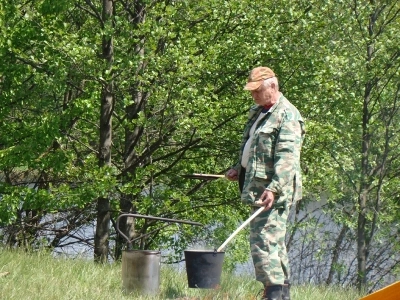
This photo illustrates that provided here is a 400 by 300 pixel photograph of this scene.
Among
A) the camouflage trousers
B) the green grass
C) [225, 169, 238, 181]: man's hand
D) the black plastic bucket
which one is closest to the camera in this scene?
the camouflage trousers

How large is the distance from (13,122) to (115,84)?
272 cm

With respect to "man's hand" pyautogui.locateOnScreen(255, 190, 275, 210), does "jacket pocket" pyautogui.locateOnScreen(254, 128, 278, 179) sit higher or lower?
higher

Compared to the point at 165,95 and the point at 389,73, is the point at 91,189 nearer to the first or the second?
the point at 165,95

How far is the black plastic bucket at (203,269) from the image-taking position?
6.85m

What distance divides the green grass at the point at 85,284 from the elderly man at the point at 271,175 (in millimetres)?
750

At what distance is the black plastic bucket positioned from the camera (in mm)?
6852

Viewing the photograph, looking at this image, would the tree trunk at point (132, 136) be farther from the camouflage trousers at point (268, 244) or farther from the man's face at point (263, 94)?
the camouflage trousers at point (268, 244)

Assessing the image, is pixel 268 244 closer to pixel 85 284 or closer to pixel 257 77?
pixel 257 77

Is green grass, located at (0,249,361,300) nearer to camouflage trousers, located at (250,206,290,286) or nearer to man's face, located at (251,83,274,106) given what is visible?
camouflage trousers, located at (250,206,290,286)

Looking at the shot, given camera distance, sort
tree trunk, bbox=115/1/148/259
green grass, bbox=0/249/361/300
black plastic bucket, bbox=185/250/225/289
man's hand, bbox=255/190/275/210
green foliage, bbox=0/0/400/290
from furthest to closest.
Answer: tree trunk, bbox=115/1/148/259 < green foliage, bbox=0/0/400/290 < black plastic bucket, bbox=185/250/225/289 < green grass, bbox=0/249/361/300 < man's hand, bbox=255/190/275/210

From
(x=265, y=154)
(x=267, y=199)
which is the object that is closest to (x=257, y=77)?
(x=265, y=154)

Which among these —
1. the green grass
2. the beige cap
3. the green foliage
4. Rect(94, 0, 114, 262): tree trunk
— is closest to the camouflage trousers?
the green grass

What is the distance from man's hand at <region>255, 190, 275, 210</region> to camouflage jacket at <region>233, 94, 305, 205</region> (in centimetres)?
3

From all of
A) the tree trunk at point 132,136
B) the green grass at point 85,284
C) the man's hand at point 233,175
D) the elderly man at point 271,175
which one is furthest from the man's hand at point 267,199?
the tree trunk at point 132,136
